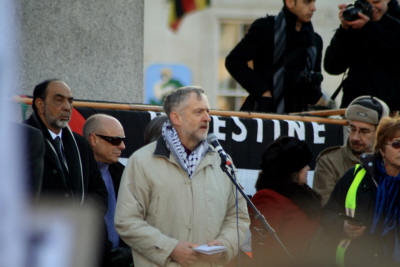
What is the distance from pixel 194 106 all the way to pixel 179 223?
0.67m

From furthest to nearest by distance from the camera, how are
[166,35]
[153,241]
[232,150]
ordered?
[166,35], [232,150], [153,241]

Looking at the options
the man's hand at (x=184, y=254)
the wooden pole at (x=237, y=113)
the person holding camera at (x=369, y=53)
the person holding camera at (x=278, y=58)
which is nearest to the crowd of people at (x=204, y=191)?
the man's hand at (x=184, y=254)

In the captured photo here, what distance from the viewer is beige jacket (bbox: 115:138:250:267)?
3.98 meters

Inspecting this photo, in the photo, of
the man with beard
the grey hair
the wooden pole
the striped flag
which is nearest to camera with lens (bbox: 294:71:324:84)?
the wooden pole

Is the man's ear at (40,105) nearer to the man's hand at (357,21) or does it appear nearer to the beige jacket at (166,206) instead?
the beige jacket at (166,206)

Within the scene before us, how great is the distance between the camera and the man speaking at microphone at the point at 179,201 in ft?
13.0

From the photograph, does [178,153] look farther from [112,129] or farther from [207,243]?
[112,129]

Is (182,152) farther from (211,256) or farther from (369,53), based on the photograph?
(369,53)

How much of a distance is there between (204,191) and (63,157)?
931 millimetres

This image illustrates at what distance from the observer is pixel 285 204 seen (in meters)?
4.79

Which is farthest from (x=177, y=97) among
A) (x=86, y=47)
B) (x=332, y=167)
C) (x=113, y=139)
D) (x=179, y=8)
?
(x=179, y=8)

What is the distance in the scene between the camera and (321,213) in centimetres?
456

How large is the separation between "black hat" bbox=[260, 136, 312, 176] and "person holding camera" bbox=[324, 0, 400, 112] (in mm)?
1855

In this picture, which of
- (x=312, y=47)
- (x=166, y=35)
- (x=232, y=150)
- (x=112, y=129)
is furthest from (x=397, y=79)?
(x=166, y=35)
